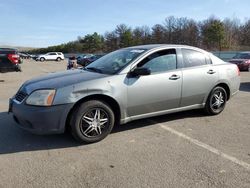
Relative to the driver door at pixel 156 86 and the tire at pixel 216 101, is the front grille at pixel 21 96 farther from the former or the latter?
the tire at pixel 216 101

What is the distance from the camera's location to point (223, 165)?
12.4 feet

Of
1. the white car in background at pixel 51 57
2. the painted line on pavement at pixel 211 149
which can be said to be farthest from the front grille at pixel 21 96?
the white car in background at pixel 51 57

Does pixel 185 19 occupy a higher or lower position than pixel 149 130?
higher

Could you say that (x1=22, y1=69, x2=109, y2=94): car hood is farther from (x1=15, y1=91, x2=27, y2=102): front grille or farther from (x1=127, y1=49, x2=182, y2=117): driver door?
(x1=127, y1=49, x2=182, y2=117): driver door

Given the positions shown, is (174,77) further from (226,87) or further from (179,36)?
(179,36)

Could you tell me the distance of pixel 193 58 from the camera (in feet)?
19.2

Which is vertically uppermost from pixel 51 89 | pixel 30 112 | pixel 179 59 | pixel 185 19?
pixel 185 19

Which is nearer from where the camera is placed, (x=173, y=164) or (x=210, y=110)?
(x=173, y=164)

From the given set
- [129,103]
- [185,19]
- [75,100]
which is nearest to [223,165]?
[129,103]

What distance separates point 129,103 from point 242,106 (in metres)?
3.76

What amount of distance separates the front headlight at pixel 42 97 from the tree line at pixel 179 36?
55.9m

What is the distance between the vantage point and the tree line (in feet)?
200

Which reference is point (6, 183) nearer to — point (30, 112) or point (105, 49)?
point (30, 112)

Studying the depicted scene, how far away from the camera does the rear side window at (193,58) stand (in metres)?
5.71
